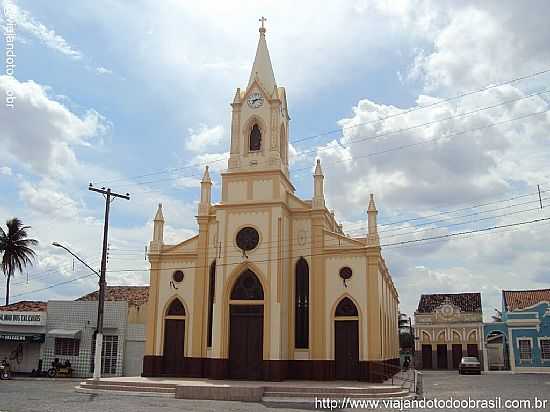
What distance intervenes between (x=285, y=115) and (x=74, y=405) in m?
18.7

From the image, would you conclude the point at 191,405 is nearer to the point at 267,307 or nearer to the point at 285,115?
the point at 267,307

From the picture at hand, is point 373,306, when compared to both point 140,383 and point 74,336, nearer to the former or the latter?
point 140,383

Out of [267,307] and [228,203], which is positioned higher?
[228,203]

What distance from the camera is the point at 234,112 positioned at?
32000 millimetres

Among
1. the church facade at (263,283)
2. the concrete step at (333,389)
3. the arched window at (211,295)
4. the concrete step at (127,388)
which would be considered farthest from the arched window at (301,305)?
the concrete step at (127,388)

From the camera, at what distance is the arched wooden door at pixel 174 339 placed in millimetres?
30203

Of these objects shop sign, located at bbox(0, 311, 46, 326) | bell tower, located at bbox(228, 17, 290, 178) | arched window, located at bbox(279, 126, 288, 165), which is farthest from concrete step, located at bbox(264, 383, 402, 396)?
shop sign, located at bbox(0, 311, 46, 326)

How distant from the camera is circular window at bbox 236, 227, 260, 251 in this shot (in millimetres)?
29264

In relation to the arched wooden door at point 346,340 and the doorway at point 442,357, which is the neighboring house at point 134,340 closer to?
the arched wooden door at point 346,340

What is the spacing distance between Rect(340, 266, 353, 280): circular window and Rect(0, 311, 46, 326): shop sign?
20541mm

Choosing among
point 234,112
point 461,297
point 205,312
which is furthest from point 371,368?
A: point 461,297

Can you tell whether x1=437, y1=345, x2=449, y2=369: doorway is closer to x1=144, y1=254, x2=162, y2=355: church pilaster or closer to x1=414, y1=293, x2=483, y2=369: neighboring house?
x1=414, y1=293, x2=483, y2=369: neighboring house

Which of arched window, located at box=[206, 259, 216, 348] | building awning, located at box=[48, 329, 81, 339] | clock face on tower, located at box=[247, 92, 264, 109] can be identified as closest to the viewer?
arched window, located at box=[206, 259, 216, 348]

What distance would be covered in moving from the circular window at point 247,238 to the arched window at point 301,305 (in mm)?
2364
